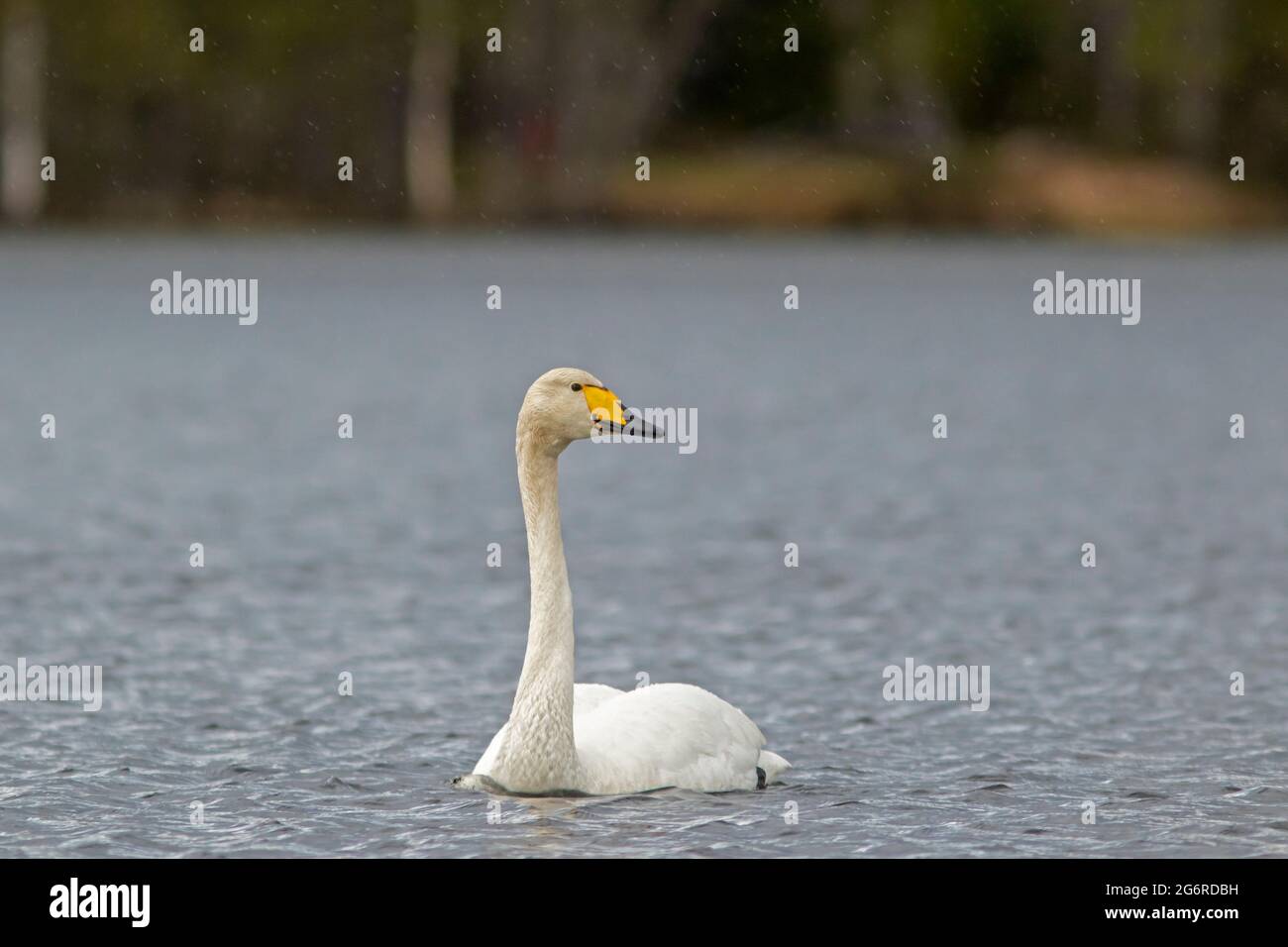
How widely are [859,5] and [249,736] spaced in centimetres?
8005

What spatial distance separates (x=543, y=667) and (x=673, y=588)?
819 cm

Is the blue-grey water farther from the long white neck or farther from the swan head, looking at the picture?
the swan head

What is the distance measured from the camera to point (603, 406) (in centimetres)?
1259

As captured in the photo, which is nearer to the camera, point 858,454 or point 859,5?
point 858,454

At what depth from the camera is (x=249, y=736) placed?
14.7 meters

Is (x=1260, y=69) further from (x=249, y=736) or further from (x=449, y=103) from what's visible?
(x=249, y=736)

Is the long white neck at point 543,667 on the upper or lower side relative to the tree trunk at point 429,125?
lower

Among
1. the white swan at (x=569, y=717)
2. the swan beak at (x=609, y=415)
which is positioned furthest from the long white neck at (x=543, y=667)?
the swan beak at (x=609, y=415)

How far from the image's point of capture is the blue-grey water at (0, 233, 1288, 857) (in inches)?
498

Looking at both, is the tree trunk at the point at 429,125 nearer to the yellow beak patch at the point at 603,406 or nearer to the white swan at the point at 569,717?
the white swan at the point at 569,717

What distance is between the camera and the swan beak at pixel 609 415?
1249cm

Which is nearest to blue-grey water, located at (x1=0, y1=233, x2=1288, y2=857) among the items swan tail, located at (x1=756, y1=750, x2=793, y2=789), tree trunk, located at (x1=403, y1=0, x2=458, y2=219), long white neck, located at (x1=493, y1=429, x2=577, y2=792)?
swan tail, located at (x1=756, y1=750, x2=793, y2=789)

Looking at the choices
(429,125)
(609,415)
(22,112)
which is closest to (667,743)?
(609,415)
